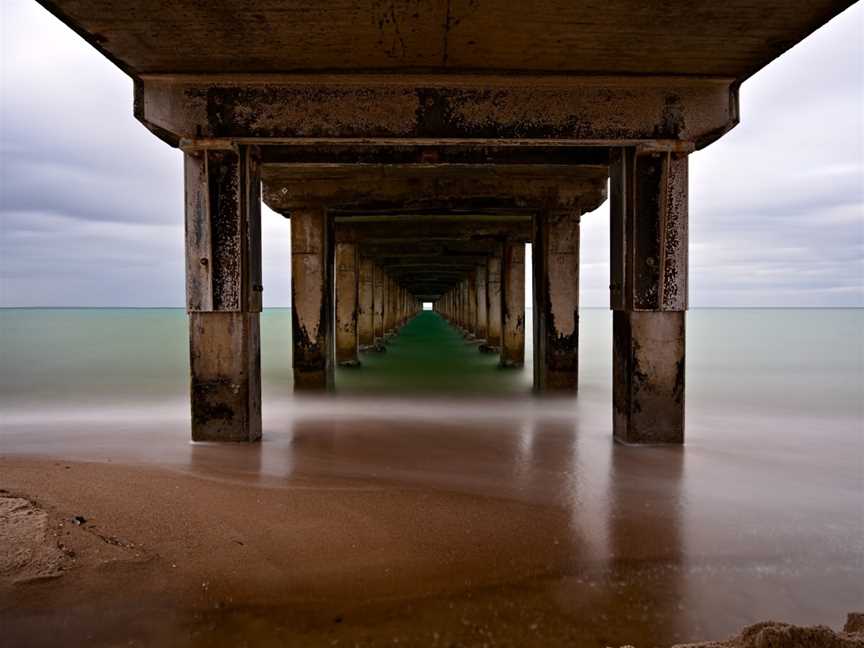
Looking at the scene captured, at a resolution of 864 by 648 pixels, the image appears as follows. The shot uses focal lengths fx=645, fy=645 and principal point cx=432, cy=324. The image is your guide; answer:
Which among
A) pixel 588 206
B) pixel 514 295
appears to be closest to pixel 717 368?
pixel 514 295

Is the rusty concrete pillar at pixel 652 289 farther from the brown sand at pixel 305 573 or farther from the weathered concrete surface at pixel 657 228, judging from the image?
the brown sand at pixel 305 573

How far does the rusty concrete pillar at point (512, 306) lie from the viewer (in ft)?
47.9

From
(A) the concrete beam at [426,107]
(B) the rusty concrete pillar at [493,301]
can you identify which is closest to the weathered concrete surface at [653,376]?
(A) the concrete beam at [426,107]

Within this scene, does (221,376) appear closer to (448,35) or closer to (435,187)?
(448,35)

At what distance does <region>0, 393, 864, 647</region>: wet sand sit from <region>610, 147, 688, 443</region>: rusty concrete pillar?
42 cm

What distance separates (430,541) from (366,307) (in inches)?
670

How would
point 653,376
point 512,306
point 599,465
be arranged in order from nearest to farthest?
point 599,465, point 653,376, point 512,306

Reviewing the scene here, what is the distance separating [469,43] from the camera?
4770mm

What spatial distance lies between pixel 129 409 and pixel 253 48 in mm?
5997

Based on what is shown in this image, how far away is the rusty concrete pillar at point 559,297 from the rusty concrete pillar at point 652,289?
4170 millimetres

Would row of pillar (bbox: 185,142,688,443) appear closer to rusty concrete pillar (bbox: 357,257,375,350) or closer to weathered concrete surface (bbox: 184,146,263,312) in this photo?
weathered concrete surface (bbox: 184,146,263,312)

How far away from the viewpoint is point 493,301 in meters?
19.0

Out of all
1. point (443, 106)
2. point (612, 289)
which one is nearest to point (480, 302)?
point (612, 289)

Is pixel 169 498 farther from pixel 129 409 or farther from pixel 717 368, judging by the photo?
pixel 717 368
